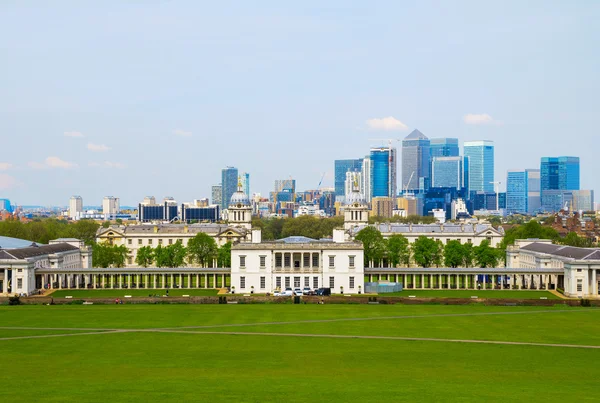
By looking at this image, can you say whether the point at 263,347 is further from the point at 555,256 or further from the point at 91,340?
the point at 555,256

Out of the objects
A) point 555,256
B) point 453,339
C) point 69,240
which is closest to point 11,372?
point 453,339

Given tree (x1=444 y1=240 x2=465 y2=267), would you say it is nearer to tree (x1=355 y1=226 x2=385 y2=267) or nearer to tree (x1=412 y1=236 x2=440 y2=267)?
tree (x1=412 y1=236 x2=440 y2=267)

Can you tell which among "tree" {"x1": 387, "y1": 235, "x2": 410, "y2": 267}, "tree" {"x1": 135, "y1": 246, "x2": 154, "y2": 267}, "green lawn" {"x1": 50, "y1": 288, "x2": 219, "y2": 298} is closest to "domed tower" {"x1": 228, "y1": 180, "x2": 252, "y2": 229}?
"tree" {"x1": 135, "y1": 246, "x2": 154, "y2": 267}

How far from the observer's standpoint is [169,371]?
48.4 meters

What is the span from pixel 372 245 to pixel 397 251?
3.65 metres

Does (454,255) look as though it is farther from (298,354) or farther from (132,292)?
(298,354)

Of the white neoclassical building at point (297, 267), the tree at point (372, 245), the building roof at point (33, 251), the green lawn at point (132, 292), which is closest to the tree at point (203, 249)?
the building roof at point (33, 251)

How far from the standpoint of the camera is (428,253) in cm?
13038

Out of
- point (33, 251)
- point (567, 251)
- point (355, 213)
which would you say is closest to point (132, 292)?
point (33, 251)

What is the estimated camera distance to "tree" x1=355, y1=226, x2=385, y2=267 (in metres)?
130

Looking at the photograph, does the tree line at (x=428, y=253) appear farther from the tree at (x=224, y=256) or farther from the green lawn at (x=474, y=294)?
the tree at (x=224, y=256)

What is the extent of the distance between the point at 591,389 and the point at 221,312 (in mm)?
42262

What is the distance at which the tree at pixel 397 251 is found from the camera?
131250 mm

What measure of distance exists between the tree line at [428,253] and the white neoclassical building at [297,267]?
21547mm
